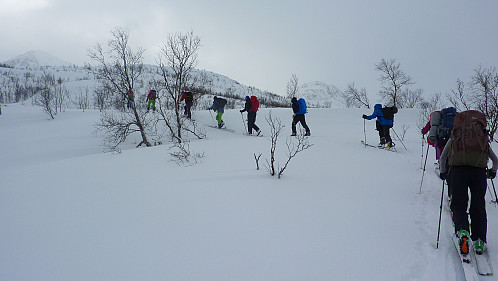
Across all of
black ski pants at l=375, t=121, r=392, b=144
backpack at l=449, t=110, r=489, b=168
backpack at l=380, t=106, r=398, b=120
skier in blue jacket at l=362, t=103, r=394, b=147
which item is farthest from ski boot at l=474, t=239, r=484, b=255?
backpack at l=380, t=106, r=398, b=120

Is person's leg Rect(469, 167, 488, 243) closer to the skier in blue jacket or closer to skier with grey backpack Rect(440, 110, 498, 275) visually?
skier with grey backpack Rect(440, 110, 498, 275)

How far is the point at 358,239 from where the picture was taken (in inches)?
114

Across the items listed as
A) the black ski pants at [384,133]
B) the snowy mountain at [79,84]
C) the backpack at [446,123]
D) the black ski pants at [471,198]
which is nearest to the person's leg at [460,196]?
the black ski pants at [471,198]

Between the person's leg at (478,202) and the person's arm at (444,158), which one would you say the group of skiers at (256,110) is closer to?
the person's arm at (444,158)

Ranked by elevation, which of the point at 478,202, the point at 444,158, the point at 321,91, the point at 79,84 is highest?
the point at 321,91

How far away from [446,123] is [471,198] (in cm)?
186

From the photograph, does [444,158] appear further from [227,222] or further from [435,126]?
[227,222]

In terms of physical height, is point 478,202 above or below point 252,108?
below

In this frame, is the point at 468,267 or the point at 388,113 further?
the point at 388,113

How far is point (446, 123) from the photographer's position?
13.5 feet

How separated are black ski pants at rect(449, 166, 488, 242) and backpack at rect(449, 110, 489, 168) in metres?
0.11

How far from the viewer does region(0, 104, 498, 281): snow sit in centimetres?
238

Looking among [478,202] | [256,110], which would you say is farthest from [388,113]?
[478,202]

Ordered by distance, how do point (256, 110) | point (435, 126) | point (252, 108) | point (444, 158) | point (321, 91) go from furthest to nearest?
point (321, 91) < point (256, 110) < point (252, 108) < point (435, 126) < point (444, 158)
